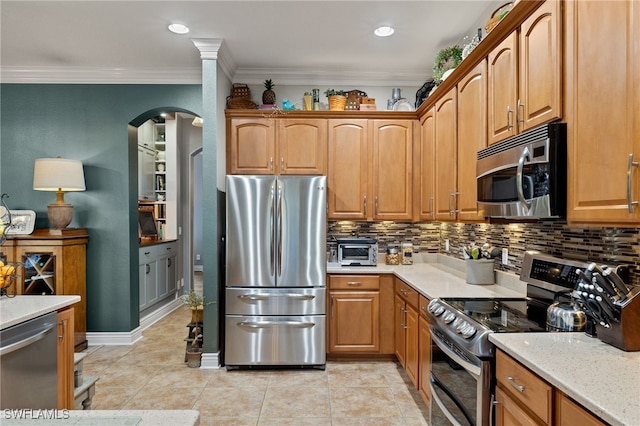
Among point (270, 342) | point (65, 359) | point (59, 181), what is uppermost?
point (59, 181)

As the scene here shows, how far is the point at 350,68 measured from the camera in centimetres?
383

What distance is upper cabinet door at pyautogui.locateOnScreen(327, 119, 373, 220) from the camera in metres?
3.71

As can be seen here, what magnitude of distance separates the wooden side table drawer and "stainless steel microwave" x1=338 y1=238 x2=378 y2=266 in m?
0.24

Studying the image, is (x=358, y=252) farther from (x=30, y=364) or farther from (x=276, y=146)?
(x=30, y=364)

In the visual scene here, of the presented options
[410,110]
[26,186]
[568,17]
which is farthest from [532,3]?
[26,186]

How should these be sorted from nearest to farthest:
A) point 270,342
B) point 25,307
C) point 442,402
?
point 25,307 < point 442,402 < point 270,342

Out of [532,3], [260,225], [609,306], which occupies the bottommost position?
[609,306]

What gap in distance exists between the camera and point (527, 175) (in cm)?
175

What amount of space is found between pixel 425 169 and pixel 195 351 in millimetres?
2703

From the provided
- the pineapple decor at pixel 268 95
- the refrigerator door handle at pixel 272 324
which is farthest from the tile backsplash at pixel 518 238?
the pineapple decor at pixel 268 95

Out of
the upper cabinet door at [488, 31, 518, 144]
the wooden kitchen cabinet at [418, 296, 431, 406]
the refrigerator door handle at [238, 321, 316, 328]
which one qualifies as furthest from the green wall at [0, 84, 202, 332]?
the wooden kitchen cabinet at [418, 296, 431, 406]

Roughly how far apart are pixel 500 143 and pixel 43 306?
2.55m

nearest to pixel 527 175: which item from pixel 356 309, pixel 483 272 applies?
pixel 483 272

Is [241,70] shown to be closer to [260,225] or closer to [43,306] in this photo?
[260,225]
